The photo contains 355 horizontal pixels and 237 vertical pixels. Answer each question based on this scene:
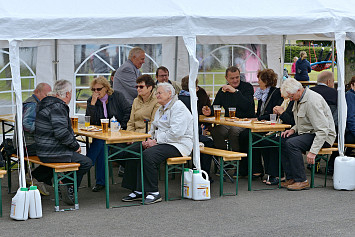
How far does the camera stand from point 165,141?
652 centimetres

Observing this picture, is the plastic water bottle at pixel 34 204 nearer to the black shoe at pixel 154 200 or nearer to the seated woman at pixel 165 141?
the seated woman at pixel 165 141

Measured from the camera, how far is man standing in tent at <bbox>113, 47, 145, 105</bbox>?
860 cm

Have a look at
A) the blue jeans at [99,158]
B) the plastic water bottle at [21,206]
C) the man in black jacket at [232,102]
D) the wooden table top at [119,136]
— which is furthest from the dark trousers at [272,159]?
the plastic water bottle at [21,206]

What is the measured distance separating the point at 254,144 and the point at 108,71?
331 centimetres

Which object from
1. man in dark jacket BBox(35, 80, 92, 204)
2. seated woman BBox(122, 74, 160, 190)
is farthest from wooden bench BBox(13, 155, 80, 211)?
seated woman BBox(122, 74, 160, 190)

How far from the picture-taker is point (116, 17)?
20.0 feet

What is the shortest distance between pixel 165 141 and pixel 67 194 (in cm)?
113

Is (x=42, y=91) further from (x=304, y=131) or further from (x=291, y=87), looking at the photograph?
(x=304, y=131)

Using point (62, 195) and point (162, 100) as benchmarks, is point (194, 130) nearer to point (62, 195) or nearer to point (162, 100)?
point (162, 100)

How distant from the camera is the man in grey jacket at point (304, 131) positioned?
6910mm

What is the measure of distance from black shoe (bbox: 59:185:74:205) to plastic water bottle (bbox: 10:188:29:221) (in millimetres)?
580

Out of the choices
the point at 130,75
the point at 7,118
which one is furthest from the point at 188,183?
the point at 7,118

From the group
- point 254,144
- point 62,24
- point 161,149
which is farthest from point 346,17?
point 62,24

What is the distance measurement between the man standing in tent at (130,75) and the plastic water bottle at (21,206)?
3085 millimetres
